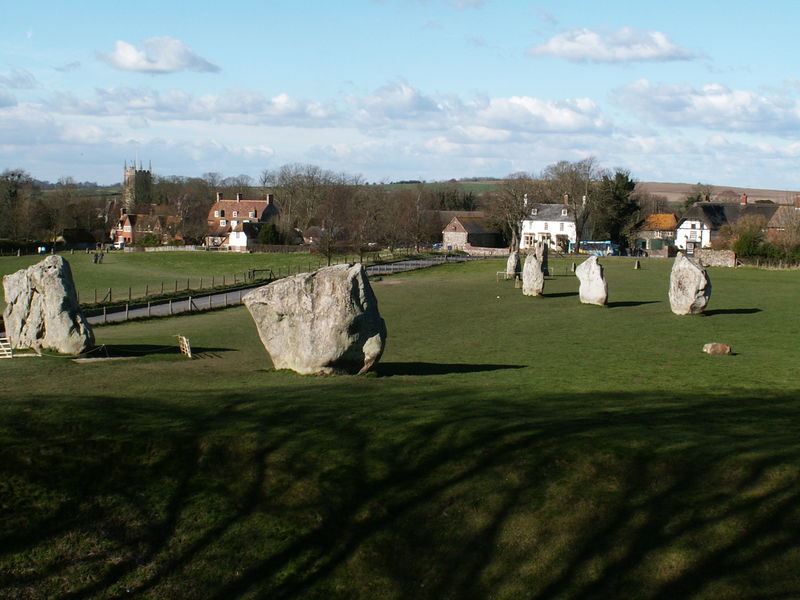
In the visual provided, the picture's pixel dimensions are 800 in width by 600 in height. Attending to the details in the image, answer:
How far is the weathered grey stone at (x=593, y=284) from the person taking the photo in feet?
153

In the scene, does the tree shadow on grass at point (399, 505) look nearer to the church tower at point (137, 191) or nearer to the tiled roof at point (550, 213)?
the tiled roof at point (550, 213)

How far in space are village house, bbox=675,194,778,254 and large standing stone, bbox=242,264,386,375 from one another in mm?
108250

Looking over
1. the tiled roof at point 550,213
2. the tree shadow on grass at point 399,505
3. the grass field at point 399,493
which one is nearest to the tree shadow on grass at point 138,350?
the grass field at point 399,493

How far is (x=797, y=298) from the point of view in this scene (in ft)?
161

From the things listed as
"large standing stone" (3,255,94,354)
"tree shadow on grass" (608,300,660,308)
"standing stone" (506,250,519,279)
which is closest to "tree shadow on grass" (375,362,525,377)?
"large standing stone" (3,255,94,354)

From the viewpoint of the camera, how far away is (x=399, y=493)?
523 inches

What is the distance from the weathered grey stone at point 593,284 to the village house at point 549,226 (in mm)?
69134

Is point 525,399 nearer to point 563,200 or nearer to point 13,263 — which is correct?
point 13,263

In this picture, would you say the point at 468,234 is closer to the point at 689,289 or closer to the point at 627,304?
the point at 627,304

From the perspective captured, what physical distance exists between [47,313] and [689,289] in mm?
29402

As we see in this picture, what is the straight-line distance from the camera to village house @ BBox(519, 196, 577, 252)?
119000 millimetres

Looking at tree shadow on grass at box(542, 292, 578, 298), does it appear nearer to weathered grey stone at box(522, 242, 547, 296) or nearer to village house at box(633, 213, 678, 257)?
weathered grey stone at box(522, 242, 547, 296)

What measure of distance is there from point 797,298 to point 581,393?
113ft

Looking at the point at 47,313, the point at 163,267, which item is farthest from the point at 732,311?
the point at 163,267
